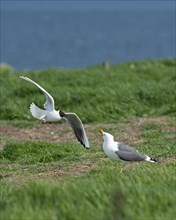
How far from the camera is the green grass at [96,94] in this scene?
15453 millimetres

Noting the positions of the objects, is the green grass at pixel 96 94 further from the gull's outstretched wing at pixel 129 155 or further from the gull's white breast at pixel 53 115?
the gull's outstretched wing at pixel 129 155

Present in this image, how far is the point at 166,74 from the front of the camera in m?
19.8

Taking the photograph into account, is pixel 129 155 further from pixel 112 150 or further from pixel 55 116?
pixel 55 116

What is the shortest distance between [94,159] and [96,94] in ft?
17.8

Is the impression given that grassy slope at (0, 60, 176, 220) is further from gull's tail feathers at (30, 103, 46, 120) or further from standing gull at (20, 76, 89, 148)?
gull's tail feathers at (30, 103, 46, 120)

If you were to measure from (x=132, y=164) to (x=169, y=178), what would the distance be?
80.6 inches

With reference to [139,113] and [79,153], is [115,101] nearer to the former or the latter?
[139,113]

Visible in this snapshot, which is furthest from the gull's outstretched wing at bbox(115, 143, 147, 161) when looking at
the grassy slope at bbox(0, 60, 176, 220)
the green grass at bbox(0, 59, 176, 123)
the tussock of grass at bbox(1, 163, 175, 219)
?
the green grass at bbox(0, 59, 176, 123)

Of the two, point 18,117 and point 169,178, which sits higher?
point 169,178

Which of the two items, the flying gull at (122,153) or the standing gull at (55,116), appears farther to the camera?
the standing gull at (55,116)

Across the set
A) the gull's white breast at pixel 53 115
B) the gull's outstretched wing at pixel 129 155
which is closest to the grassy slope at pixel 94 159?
the gull's outstretched wing at pixel 129 155

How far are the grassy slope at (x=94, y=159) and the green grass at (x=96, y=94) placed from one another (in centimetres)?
2

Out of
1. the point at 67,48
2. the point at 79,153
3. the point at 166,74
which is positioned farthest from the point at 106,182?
the point at 67,48

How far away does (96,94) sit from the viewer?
642 inches
